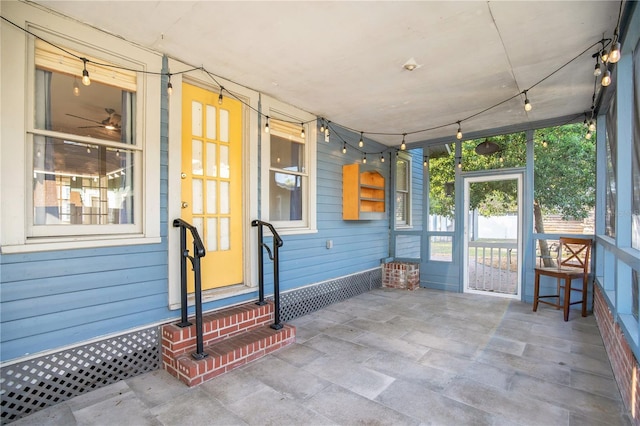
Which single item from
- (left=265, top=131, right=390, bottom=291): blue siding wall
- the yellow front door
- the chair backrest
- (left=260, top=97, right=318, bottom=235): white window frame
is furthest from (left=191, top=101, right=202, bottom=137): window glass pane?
the chair backrest

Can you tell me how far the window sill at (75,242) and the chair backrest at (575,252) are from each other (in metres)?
5.09

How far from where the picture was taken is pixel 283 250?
13.3ft

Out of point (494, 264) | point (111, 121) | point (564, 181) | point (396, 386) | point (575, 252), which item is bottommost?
point (396, 386)

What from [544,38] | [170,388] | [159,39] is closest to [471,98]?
[544,38]

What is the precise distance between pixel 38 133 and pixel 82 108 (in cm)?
39

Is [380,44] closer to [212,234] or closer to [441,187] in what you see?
[212,234]

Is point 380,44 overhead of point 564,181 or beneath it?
overhead

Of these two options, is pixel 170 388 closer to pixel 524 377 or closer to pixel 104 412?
pixel 104 412

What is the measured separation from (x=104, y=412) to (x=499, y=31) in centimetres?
400

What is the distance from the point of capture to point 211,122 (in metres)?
3.38

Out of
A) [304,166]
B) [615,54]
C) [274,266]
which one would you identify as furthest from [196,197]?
[615,54]

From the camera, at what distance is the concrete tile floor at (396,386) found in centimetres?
210

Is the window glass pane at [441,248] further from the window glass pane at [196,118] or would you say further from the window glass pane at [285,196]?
the window glass pane at [196,118]

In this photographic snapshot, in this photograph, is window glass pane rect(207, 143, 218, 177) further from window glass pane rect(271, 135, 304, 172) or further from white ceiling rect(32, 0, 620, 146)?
window glass pane rect(271, 135, 304, 172)
